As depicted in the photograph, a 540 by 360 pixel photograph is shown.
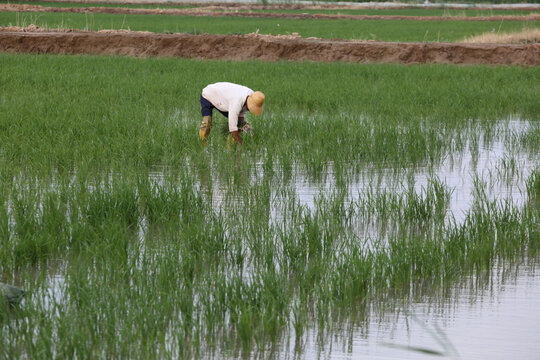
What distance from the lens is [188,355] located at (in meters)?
2.55

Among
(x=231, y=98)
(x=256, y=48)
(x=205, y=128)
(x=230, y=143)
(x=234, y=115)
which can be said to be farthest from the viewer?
(x=256, y=48)

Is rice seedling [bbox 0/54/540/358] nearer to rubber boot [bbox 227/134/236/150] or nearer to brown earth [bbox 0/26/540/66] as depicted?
rubber boot [bbox 227/134/236/150]

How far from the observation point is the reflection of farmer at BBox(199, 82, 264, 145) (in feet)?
19.1

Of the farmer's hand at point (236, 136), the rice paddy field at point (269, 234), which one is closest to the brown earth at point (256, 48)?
the rice paddy field at point (269, 234)

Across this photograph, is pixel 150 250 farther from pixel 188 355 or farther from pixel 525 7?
pixel 525 7

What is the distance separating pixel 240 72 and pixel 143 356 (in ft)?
29.6

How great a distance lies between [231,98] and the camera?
19.8ft

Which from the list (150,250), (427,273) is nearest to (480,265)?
(427,273)

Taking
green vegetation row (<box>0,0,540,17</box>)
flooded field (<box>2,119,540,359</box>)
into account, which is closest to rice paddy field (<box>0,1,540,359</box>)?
flooded field (<box>2,119,540,359</box>)

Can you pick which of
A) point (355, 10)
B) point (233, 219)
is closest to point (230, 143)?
point (233, 219)

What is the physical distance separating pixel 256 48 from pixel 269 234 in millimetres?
12934

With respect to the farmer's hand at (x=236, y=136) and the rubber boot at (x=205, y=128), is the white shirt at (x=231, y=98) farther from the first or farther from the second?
the rubber boot at (x=205, y=128)

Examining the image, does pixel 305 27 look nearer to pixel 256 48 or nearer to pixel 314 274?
pixel 256 48

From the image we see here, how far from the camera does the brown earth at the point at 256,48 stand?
601 inches
